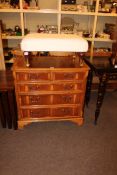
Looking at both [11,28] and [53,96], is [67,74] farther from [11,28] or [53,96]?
[11,28]

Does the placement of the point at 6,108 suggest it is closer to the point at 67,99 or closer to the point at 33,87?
the point at 33,87

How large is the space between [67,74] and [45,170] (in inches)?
39.9

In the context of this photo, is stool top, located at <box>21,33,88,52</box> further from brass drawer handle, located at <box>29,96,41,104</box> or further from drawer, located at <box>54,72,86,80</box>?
brass drawer handle, located at <box>29,96,41,104</box>

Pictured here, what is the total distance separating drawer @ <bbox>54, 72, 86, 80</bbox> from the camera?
180cm

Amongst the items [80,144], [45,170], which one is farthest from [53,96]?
[45,170]

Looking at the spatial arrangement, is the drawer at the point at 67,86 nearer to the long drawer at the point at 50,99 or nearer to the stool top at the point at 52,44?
the long drawer at the point at 50,99

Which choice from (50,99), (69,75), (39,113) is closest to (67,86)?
(69,75)

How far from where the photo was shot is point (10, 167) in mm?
1607

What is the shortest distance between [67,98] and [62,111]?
0.20 m

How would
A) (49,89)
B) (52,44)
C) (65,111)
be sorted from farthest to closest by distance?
(65,111)
(49,89)
(52,44)

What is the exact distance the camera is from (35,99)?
1943 mm

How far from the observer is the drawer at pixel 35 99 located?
75.5 inches

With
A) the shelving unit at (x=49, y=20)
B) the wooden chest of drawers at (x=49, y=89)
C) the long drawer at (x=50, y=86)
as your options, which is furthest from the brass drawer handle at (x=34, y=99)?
the shelving unit at (x=49, y=20)

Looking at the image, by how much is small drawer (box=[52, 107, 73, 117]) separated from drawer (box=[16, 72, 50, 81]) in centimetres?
48
